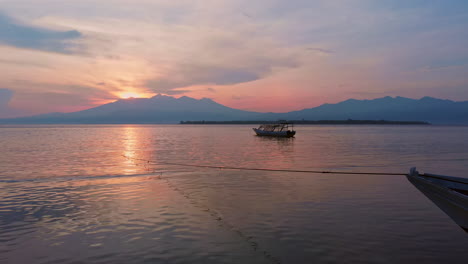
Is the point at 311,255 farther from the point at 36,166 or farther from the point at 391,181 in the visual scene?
the point at 36,166

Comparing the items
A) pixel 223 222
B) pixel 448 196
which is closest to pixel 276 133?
pixel 223 222

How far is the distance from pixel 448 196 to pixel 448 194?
8cm

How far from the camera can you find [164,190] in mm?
17422

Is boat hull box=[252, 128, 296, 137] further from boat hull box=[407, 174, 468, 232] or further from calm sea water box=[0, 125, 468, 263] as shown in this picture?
boat hull box=[407, 174, 468, 232]

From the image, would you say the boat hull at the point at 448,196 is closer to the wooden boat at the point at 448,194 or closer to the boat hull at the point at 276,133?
the wooden boat at the point at 448,194

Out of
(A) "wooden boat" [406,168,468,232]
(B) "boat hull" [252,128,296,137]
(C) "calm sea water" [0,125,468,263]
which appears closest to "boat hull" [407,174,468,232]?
(A) "wooden boat" [406,168,468,232]

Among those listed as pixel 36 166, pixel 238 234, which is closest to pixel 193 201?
pixel 238 234

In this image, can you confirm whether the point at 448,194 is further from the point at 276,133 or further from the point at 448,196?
the point at 276,133

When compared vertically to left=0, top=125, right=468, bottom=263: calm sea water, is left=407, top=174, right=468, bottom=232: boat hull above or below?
above

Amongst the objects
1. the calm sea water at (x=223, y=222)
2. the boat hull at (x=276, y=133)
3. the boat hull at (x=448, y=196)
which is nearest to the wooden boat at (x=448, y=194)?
the boat hull at (x=448, y=196)

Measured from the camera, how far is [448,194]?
34.7ft

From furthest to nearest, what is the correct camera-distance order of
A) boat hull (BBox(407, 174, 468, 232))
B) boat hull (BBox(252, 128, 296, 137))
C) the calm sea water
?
boat hull (BBox(252, 128, 296, 137)) < boat hull (BBox(407, 174, 468, 232)) < the calm sea water

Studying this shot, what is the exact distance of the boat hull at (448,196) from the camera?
10.0 meters

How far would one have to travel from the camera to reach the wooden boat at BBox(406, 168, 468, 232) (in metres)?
10.0
